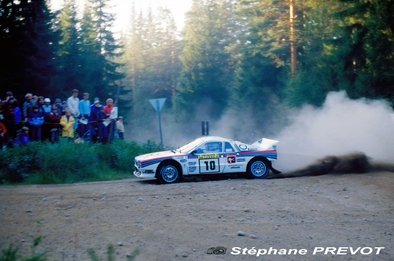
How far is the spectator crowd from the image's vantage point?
1672cm

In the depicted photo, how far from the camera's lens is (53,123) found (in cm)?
1741

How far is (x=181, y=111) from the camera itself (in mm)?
57438

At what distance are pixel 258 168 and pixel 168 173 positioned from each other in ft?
10.6

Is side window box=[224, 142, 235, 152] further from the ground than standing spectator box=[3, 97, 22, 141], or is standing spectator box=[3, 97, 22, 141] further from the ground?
standing spectator box=[3, 97, 22, 141]

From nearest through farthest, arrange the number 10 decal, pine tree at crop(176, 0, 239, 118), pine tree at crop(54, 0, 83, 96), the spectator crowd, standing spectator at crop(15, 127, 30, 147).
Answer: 1. the number 10 decal
2. standing spectator at crop(15, 127, 30, 147)
3. the spectator crowd
4. pine tree at crop(54, 0, 83, 96)
5. pine tree at crop(176, 0, 239, 118)

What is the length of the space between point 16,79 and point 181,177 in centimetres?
1653

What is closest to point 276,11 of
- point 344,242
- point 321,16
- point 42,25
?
point 321,16

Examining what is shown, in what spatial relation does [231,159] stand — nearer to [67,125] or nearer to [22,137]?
[67,125]

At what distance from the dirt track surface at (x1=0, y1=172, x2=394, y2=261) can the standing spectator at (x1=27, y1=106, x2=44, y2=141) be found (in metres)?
4.14

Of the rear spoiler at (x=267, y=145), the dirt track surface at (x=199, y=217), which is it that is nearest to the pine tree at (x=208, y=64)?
the rear spoiler at (x=267, y=145)

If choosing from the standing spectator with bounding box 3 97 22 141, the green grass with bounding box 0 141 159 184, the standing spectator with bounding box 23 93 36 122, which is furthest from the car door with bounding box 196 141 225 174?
the standing spectator with bounding box 3 97 22 141

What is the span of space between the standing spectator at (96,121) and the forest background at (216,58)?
10.3 metres

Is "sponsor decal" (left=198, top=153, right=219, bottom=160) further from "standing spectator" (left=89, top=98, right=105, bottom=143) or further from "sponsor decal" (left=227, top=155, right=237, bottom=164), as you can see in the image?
"standing spectator" (left=89, top=98, right=105, bottom=143)

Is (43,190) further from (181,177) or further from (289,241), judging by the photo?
(289,241)
